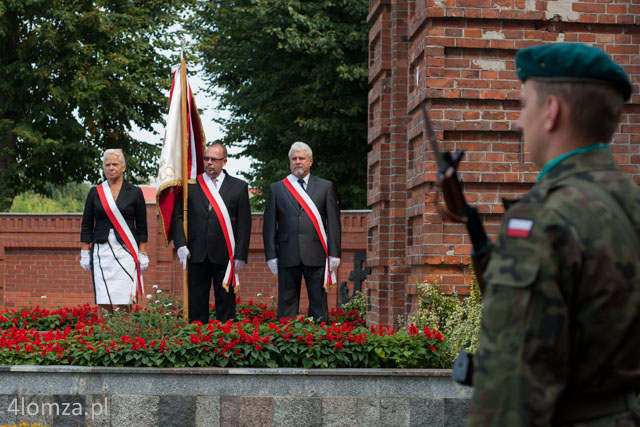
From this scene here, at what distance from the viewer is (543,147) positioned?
81.0 inches

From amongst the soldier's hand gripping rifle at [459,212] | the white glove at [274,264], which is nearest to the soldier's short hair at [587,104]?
the soldier's hand gripping rifle at [459,212]

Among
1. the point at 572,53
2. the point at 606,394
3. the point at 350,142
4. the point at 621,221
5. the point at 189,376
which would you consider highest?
the point at 350,142

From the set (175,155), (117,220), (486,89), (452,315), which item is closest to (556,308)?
(452,315)

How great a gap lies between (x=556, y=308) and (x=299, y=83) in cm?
2488

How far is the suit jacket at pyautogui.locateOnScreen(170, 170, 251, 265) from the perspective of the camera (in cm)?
895

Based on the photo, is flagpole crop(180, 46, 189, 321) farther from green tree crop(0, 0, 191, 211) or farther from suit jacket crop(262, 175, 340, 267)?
green tree crop(0, 0, 191, 211)

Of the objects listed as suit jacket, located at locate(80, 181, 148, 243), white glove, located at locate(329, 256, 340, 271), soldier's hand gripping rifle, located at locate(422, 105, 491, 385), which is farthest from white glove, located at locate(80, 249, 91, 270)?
soldier's hand gripping rifle, located at locate(422, 105, 491, 385)

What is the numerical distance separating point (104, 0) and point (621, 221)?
26.3m

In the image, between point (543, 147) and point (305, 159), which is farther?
point (305, 159)

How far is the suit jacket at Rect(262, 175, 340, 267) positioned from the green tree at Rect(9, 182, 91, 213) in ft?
139

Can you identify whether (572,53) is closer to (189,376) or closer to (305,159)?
(189,376)

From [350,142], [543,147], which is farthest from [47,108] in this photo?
[543,147]

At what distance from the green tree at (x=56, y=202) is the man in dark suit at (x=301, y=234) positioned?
139 ft

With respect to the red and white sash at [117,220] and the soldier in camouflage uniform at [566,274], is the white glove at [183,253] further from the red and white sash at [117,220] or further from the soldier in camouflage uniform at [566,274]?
the soldier in camouflage uniform at [566,274]
